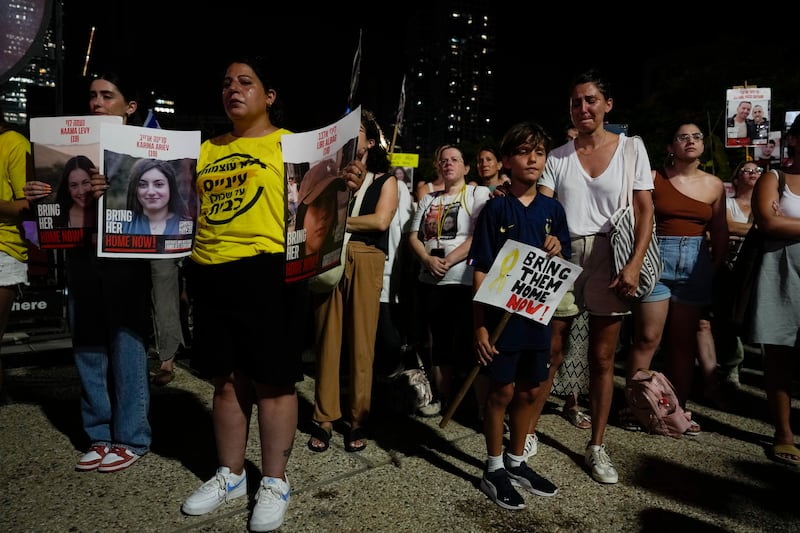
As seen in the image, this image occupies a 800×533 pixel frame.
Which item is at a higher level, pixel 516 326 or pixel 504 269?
pixel 504 269

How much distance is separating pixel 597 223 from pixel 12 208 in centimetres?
342

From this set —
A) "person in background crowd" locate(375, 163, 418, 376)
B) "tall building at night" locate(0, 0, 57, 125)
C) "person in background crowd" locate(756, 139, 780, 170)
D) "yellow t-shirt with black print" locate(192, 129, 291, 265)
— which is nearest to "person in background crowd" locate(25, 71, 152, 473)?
"tall building at night" locate(0, 0, 57, 125)

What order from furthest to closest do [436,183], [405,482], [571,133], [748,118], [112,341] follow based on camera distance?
[748,118], [436,183], [571,133], [112,341], [405,482]

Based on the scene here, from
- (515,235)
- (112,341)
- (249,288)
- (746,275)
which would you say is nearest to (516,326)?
(515,235)

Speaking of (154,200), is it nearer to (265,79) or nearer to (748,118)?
(265,79)

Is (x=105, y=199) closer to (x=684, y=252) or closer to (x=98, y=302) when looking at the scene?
(x=98, y=302)

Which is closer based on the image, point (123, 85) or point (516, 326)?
point (516, 326)

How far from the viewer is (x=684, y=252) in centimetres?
414

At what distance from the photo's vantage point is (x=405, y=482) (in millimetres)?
3170

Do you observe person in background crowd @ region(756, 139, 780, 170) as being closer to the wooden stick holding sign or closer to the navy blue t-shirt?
the navy blue t-shirt

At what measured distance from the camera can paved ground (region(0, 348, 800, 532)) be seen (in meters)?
2.74

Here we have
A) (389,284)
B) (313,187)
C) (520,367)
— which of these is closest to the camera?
(313,187)

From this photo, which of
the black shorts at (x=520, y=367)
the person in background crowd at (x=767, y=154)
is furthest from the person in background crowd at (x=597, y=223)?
the person in background crowd at (x=767, y=154)

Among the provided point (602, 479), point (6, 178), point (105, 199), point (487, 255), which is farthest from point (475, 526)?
point (6, 178)
